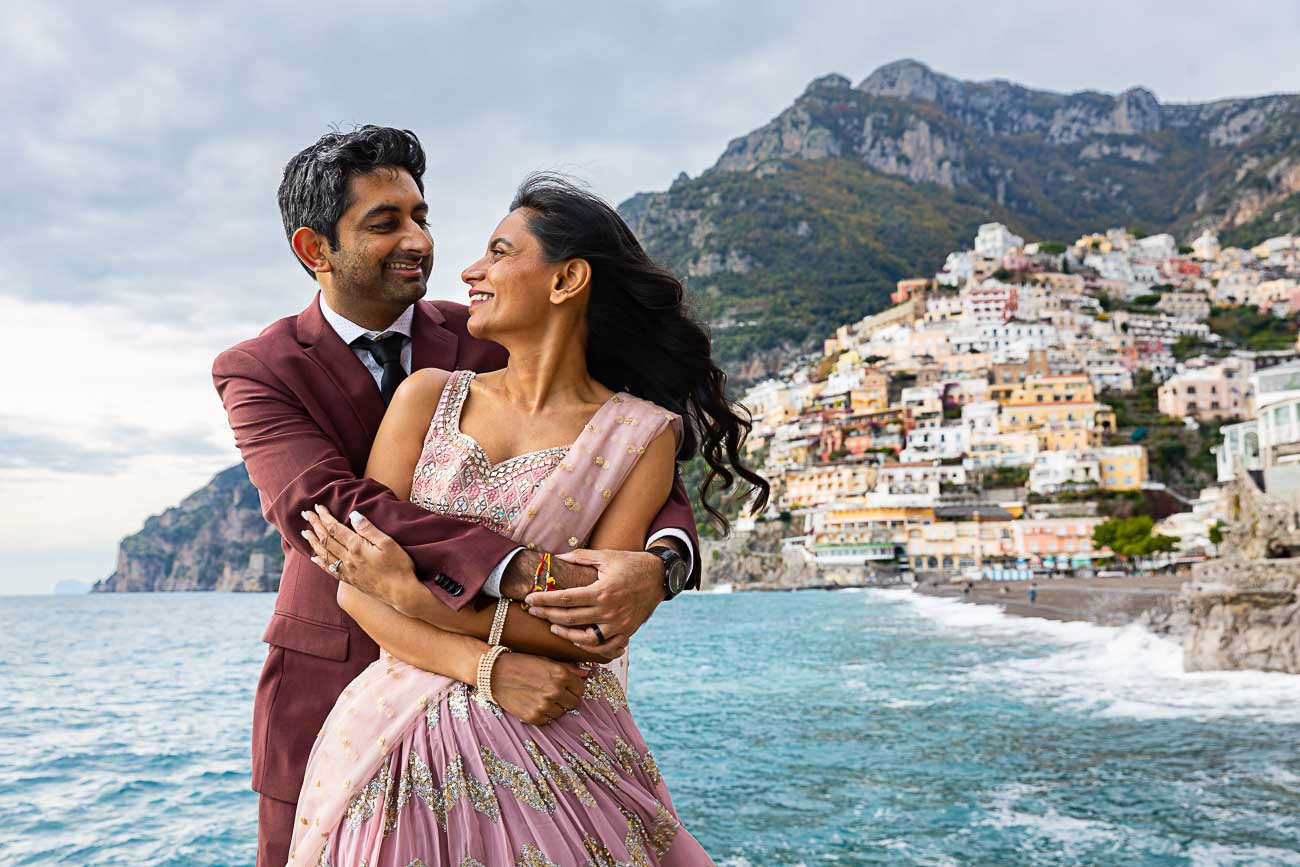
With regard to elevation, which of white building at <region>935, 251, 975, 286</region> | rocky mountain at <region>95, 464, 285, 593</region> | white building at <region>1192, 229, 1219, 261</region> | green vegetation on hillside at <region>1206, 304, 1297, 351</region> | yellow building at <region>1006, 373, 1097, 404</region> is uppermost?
white building at <region>1192, 229, 1219, 261</region>

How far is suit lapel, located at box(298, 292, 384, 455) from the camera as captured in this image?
1996 millimetres

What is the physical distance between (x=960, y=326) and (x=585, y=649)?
3718 inches

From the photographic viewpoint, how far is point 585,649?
1.62m

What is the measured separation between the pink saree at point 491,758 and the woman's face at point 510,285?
0.17 meters

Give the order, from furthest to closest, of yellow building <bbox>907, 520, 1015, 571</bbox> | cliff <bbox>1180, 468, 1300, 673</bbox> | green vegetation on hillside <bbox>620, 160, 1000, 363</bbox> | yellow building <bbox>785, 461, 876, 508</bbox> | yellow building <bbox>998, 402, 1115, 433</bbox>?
green vegetation on hillside <bbox>620, 160, 1000, 363</bbox> → yellow building <bbox>785, 461, 876, 508</bbox> → yellow building <bbox>998, 402, 1115, 433</bbox> → yellow building <bbox>907, 520, 1015, 571</bbox> → cliff <bbox>1180, 468, 1300, 673</bbox>

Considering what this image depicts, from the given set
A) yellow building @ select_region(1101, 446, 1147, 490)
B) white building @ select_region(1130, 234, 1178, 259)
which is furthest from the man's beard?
white building @ select_region(1130, 234, 1178, 259)

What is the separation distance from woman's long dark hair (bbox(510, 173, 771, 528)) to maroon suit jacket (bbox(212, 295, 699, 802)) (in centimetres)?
20

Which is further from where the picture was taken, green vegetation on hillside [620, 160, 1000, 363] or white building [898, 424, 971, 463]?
green vegetation on hillside [620, 160, 1000, 363]

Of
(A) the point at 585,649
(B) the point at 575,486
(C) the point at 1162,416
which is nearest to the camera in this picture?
(A) the point at 585,649

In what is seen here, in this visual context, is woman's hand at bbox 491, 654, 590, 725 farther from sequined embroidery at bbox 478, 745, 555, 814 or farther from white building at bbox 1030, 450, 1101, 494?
white building at bbox 1030, 450, 1101, 494

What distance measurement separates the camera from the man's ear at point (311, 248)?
2045 mm

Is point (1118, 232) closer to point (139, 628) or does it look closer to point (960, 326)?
point (960, 326)

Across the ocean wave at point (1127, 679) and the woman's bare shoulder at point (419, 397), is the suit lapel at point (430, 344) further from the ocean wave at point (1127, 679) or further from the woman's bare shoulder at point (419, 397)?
the ocean wave at point (1127, 679)

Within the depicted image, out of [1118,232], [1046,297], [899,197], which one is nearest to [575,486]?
[1046,297]
